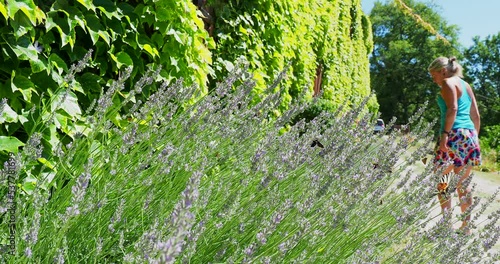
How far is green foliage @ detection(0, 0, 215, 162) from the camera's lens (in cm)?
179

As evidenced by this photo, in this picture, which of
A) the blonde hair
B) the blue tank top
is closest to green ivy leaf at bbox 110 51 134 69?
the blue tank top

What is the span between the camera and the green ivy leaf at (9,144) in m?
1.73

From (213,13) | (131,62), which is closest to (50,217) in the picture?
(131,62)

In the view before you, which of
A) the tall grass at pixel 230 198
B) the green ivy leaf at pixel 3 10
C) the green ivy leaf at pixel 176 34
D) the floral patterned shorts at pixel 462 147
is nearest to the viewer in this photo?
the tall grass at pixel 230 198

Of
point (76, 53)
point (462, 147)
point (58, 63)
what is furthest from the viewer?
point (462, 147)

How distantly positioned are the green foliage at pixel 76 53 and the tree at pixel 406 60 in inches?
1718

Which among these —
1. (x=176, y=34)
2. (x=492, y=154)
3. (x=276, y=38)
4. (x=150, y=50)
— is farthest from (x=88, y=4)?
(x=492, y=154)

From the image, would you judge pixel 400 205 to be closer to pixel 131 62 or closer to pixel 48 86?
pixel 131 62

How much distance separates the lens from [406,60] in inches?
1868

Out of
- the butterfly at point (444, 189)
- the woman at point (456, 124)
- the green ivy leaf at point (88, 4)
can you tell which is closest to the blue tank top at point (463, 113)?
the woman at point (456, 124)

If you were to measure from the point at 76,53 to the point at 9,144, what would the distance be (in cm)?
56

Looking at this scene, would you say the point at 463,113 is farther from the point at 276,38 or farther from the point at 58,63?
the point at 58,63

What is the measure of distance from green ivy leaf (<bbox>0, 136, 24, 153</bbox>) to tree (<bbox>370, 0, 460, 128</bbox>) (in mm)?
44679

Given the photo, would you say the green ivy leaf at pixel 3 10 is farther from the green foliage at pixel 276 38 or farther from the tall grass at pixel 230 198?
the green foliage at pixel 276 38
